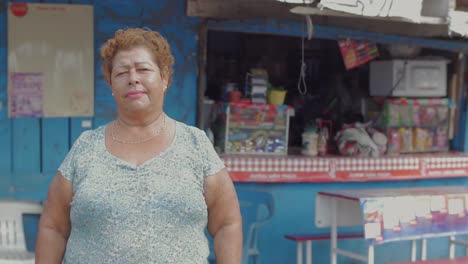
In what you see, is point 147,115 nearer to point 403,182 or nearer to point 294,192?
point 294,192

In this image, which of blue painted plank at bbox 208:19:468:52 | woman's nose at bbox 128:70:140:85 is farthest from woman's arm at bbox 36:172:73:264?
blue painted plank at bbox 208:19:468:52

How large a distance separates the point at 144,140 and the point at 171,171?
0.18 meters

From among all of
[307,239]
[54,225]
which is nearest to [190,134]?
[54,225]

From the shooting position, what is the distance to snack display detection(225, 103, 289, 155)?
6.40 m

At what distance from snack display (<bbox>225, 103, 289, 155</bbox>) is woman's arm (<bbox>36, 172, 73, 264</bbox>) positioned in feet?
12.2

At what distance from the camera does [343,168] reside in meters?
6.55

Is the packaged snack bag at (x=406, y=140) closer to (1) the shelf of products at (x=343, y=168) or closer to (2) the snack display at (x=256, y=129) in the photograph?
(1) the shelf of products at (x=343, y=168)

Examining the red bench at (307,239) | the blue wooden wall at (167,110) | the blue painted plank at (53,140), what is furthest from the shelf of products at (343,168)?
the blue painted plank at (53,140)

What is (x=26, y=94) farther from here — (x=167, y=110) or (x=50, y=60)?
(x=167, y=110)

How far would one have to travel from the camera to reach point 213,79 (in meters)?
7.67

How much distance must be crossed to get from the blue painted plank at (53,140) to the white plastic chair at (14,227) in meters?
0.59

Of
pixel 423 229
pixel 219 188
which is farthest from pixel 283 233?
pixel 219 188

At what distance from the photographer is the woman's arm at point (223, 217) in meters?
2.70

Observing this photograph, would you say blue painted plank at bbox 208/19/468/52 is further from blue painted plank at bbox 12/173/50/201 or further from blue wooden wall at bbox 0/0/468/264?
blue painted plank at bbox 12/173/50/201
